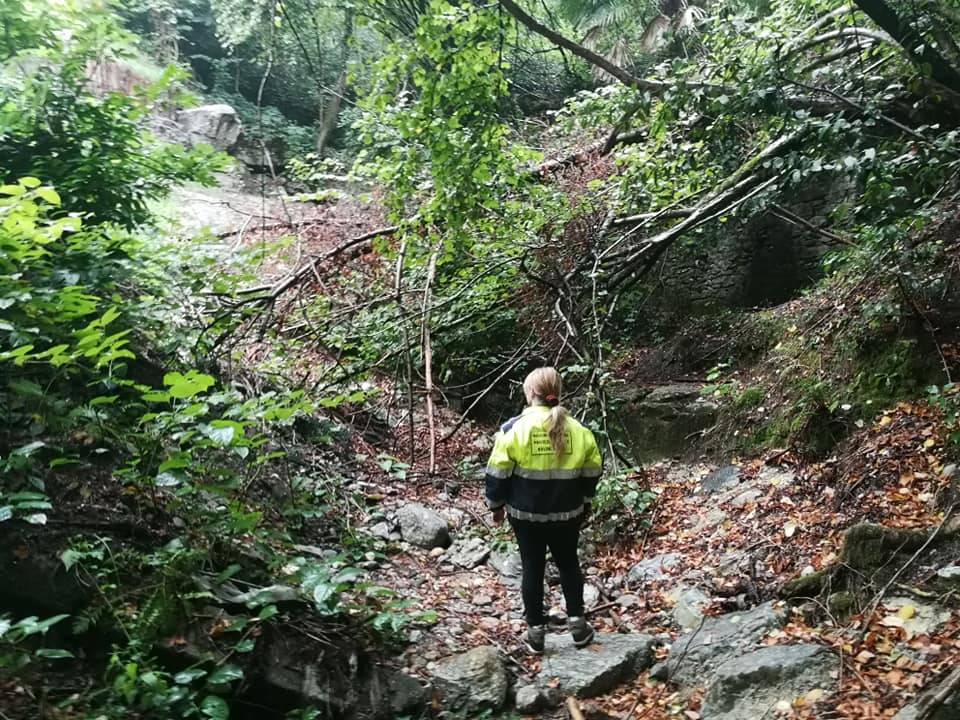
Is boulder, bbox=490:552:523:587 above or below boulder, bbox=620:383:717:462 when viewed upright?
below

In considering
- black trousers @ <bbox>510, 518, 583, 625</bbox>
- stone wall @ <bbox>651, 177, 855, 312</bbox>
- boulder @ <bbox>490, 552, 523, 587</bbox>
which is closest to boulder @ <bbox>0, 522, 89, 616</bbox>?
black trousers @ <bbox>510, 518, 583, 625</bbox>

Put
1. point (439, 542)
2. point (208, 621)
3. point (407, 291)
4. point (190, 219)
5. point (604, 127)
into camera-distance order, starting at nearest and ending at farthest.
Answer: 1. point (208, 621)
2. point (439, 542)
3. point (407, 291)
4. point (604, 127)
5. point (190, 219)

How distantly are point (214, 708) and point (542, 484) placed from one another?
79.8 inches

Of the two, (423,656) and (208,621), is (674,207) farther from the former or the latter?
(208,621)

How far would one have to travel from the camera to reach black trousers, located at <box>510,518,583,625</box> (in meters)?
4.05

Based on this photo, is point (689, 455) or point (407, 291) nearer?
point (689, 455)

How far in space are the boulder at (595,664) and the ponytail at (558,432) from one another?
1199mm

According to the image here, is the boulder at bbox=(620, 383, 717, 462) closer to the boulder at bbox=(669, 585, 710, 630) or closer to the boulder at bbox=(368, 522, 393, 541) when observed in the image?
the boulder at bbox=(669, 585, 710, 630)

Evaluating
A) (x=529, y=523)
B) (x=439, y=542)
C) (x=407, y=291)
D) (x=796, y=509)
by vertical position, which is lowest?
(x=439, y=542)

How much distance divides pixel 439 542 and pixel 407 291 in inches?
118

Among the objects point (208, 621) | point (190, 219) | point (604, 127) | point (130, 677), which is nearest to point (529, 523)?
point (208, 621)

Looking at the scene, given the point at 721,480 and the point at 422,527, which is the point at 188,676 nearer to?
the point at 422,527

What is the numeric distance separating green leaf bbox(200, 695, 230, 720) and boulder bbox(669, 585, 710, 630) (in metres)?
2.75

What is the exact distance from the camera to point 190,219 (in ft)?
39.0
